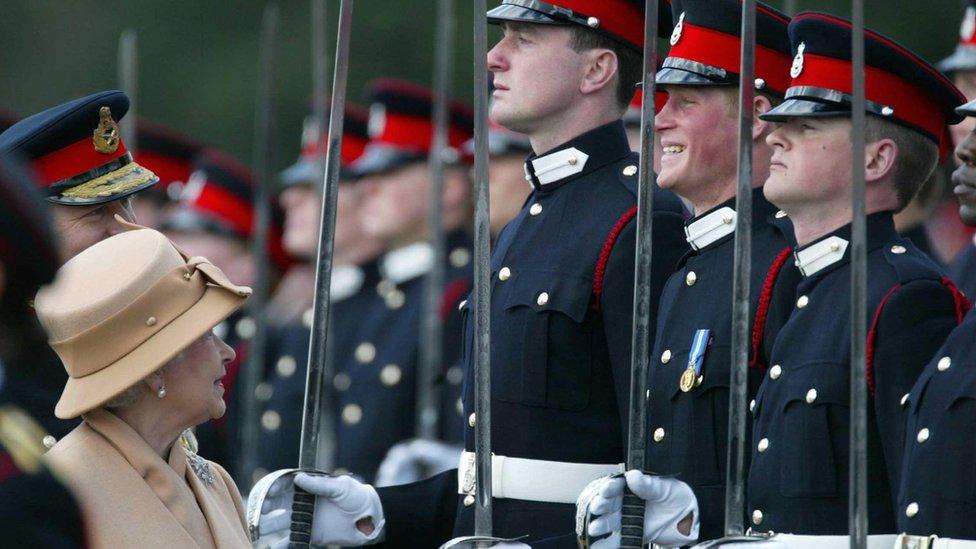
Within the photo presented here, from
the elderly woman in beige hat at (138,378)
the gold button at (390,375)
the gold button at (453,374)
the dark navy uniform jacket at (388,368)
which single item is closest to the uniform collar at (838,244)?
the elderly woman in beige hat at (138,378)

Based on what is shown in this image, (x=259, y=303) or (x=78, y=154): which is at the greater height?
(x=78, y=154)

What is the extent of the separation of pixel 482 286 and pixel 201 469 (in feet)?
2.64

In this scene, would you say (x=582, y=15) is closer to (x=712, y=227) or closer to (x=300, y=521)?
(x=712, y=227)

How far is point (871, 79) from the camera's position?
5.36 metres

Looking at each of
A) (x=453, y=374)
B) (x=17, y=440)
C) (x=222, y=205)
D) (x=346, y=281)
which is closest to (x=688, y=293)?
(x=17, y=440)

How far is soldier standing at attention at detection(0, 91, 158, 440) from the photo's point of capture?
547 centimetres

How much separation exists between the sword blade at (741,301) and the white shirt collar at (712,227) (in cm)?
70

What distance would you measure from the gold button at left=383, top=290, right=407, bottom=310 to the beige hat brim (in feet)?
19.8

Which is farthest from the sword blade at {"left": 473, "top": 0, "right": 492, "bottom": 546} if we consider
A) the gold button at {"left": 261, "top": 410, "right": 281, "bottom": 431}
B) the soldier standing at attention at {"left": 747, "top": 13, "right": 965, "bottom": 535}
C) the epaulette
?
the gold button at {"left": 261, "top": 410, "right": 281, "bottom": 431}

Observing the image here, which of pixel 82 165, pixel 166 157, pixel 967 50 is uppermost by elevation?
pixel 967 50

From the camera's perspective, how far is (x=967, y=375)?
4.76 meters

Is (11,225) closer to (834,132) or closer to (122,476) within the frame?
(122,476)

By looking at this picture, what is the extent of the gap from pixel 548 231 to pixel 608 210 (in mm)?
180

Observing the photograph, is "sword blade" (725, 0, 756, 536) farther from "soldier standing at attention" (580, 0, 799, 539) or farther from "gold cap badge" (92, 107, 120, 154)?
"gold cap badge" (92, 107, 120, 154)
